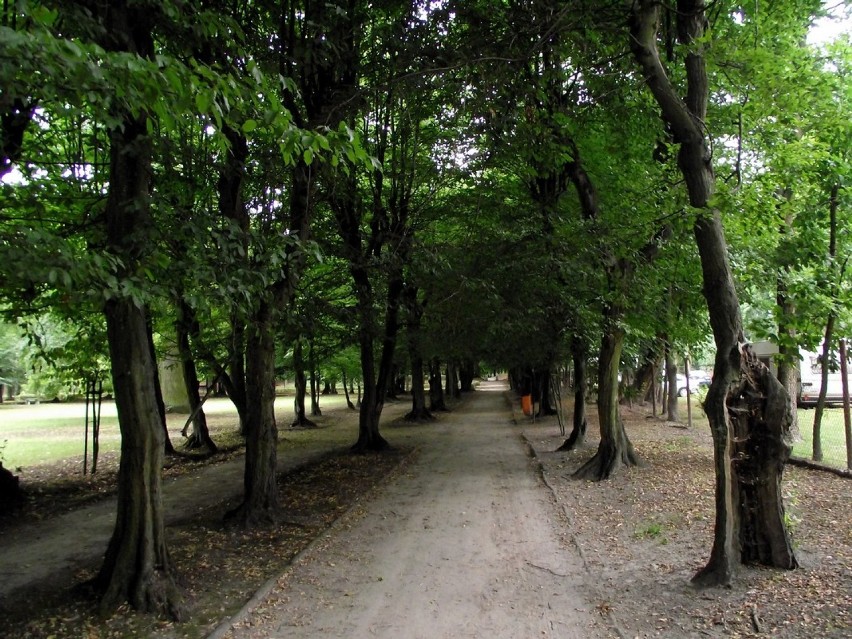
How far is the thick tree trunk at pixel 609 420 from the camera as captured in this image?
11.3 metres

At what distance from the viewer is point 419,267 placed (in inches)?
417

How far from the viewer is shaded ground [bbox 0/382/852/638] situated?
4.76 meters

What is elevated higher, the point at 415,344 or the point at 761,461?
the point at 415,344

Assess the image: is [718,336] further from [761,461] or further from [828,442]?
[828,442]

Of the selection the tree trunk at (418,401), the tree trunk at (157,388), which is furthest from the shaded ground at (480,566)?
the tree trunk at (418,401)

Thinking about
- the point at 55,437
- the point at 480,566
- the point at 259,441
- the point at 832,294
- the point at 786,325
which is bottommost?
the point at 55,437

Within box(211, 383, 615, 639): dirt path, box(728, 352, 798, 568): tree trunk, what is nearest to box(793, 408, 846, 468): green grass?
box(211, 383, 615, 639): dirt path

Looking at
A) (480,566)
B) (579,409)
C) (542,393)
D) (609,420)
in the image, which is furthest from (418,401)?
(480,566)

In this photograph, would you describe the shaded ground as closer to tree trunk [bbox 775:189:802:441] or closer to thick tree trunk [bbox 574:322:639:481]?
thick tree trunk [bbox 574:322:639:481]

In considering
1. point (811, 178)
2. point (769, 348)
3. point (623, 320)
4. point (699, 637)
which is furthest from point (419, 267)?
point (769, 348)

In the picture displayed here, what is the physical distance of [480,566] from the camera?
632cm

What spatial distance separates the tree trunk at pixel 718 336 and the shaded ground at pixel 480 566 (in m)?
0.31

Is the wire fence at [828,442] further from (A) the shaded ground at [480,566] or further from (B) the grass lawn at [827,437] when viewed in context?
(A) the shaded ground at [480,566]

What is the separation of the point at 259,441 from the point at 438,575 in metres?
3.38
